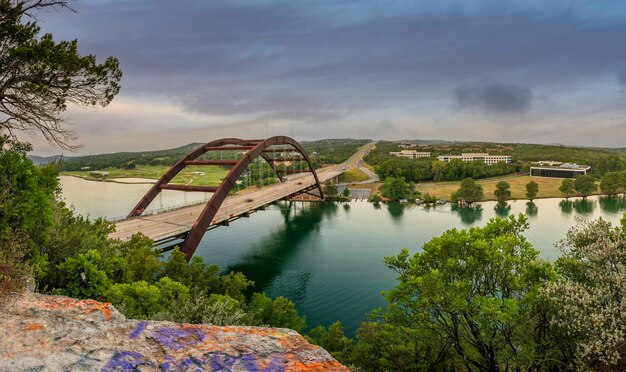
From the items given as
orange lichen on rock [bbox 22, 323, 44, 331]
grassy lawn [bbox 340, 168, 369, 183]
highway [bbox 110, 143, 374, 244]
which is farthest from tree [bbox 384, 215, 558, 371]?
grassy lawn [bbox 340, 168, 369, 183]

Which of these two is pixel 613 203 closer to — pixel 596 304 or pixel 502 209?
pixel 502 209

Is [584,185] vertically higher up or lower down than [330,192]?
higher up

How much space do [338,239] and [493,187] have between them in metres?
53.3

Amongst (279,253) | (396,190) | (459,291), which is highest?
(459,291)

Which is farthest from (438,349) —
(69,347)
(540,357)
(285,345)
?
(69,347)

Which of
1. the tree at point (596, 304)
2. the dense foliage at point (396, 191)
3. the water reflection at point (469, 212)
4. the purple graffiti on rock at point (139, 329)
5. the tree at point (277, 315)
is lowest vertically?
the water reflection at point (469, 212)

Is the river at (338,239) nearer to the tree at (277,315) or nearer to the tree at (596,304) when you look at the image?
the tree at (596,304)

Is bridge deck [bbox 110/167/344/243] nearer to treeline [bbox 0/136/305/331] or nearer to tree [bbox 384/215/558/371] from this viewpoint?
treeline [bbox 0/136/305/331]

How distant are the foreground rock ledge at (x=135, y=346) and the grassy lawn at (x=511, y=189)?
72.8m

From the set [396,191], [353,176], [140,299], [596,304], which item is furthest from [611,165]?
[140,299]

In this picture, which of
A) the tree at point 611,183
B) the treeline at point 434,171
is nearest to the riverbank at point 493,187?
the tree at point 611,183

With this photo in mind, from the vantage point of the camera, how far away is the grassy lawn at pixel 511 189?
73.4 m

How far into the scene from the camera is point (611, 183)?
73062 millimetres

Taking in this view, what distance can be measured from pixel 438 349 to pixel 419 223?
3943 cm
